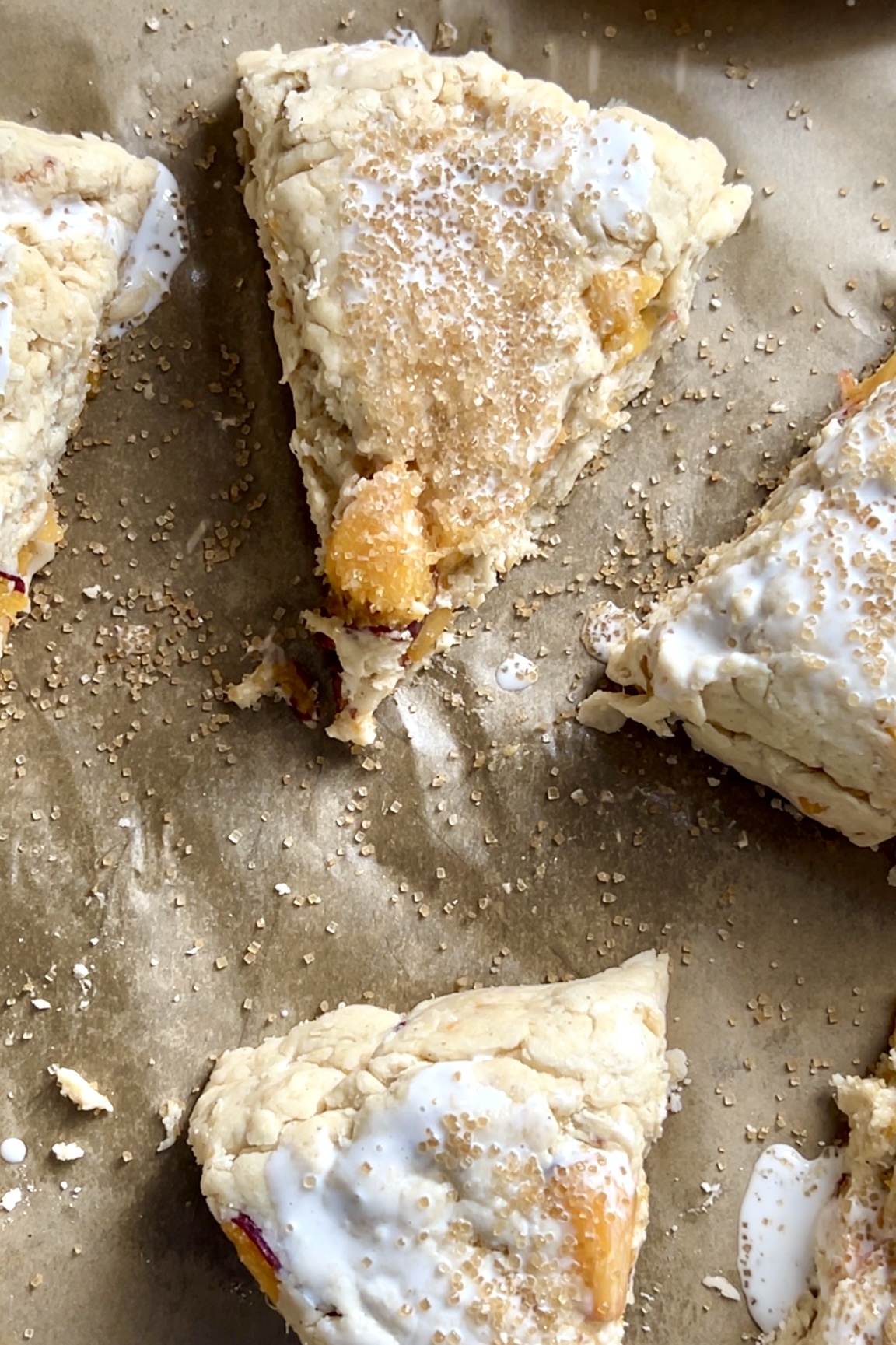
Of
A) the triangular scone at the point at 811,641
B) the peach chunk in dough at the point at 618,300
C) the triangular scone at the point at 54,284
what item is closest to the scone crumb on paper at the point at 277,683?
the triangular scone at the point at 54,284

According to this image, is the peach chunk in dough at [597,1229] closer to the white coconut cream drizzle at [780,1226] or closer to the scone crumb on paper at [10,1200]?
the white coconut cream drizzle at [780,1226]

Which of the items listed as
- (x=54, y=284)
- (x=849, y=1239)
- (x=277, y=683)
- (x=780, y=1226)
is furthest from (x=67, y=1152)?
(x=54, y=284)

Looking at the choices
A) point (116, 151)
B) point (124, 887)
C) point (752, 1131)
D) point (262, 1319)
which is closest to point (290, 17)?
point (116, 151)

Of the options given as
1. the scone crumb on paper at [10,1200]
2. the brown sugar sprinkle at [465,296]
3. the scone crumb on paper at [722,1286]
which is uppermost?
the brown sugar sprinkle at [465,296]

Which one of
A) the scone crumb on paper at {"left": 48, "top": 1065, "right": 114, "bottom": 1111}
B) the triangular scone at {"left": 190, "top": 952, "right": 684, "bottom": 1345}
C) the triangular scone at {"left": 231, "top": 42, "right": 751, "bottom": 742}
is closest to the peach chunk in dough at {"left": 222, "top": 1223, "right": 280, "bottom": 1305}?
the triangular scone at {"left": 190, "top": 952, "right": 684, "bottom": 1345}

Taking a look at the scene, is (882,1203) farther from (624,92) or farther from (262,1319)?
(624,92)

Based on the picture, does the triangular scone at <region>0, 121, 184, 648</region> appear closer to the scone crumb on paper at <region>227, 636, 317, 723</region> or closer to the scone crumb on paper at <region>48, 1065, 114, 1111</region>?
the scone crumb on paper at <region>227, 636, 317, 723</region>
